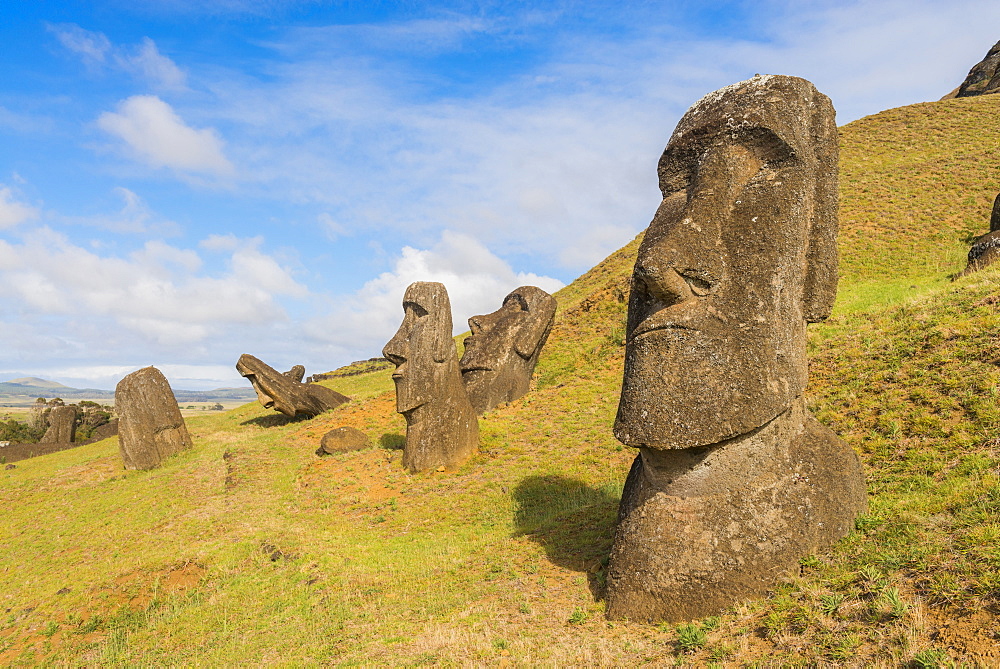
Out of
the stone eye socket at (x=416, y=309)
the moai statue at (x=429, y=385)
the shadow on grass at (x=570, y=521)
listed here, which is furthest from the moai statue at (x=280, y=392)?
the shadow on grass at (x=570, y=521)

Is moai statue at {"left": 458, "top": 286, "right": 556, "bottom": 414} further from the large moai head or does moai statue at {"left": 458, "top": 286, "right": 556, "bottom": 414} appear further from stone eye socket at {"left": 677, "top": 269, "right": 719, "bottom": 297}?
stone eye socket at {"left": 677, "top": 269, "right": 719, "bottom": 297}

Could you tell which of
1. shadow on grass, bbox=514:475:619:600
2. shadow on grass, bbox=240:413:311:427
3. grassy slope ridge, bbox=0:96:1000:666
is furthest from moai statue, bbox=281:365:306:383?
shadow on grass, bbox=514:475:619:600

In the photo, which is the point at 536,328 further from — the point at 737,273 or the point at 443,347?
the point at 737,273

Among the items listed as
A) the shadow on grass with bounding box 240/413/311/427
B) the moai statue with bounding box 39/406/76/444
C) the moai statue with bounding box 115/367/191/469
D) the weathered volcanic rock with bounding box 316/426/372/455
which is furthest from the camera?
the moai statue with bounding box 39/406/76/444

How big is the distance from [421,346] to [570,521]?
264 inches

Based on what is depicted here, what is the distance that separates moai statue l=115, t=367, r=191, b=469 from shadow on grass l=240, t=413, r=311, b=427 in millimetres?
4669

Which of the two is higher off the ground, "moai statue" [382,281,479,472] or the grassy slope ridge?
"moai statue" [382,281,479,472]

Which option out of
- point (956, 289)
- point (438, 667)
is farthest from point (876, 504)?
point (956, 289)

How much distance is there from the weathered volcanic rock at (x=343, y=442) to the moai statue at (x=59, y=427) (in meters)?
17.8

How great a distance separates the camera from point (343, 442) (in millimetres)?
17078

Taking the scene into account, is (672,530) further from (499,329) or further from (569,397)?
(499,329)

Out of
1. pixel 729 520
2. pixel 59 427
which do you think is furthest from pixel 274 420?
pixel 729 520

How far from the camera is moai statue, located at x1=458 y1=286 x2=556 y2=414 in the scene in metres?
19.7

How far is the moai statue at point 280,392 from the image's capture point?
22562 millimetres
